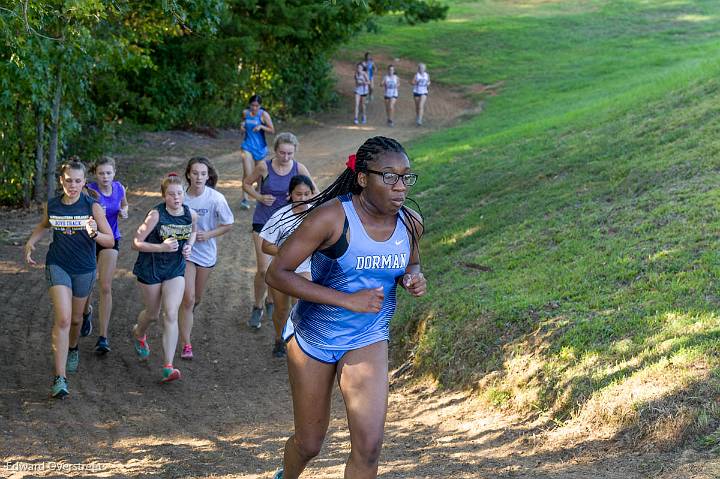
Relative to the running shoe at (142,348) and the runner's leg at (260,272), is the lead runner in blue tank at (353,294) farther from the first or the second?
the runner's leg at (260,272)

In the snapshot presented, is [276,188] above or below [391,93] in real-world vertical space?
above

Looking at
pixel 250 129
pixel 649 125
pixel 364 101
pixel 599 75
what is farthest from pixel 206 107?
pixel 649 125

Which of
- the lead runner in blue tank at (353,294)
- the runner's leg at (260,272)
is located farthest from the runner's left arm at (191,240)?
the lead runner in blue tank at (353,294)

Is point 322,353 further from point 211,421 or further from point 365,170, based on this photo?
point 211,421

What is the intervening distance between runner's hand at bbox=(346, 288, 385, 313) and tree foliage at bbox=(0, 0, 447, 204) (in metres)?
3.45

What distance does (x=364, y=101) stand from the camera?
93.7ft

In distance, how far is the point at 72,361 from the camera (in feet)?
29.4

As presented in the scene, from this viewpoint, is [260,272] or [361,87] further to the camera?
[361,87]

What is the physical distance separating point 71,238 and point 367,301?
427 cm

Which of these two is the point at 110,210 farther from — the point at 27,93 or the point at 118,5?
the point at 27,93

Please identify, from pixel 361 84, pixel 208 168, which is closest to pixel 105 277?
pixel 208 168

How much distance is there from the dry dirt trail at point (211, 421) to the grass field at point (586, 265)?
348 mm

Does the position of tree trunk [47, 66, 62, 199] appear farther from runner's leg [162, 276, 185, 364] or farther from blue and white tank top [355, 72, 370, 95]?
blue and white tank top [355, 72, 370, 95]

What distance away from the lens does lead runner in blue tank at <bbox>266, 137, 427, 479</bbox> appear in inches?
189
